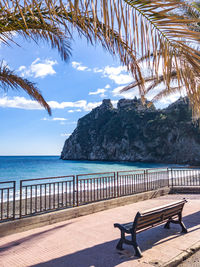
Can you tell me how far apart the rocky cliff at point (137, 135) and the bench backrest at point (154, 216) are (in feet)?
163

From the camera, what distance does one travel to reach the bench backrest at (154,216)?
13.3ft

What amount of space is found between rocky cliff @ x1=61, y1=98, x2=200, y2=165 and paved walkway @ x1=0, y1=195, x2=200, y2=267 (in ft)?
162

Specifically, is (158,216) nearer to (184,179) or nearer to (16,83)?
(16,83)

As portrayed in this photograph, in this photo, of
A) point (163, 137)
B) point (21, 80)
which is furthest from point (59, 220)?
point (163, 137)

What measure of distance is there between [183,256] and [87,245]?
2.05 meters

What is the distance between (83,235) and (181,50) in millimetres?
4870

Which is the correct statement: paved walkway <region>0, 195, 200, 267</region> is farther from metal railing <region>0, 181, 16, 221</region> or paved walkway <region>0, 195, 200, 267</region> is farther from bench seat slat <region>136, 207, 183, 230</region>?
metal railing <region>0, 181, 16, 221</region>

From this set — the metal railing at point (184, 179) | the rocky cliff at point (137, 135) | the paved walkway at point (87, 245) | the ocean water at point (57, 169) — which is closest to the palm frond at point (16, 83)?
the paved walkway at point (87, 245)

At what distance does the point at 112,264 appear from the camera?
372cm

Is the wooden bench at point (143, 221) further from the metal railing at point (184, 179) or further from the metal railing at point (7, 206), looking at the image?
the metal railing at point (184, 179)

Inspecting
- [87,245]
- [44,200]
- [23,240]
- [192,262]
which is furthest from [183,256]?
[44,200]

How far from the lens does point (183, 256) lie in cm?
404

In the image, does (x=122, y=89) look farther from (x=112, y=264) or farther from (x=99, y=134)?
(x=99, y=134)

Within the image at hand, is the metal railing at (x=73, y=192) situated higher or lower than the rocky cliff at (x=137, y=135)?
lower
